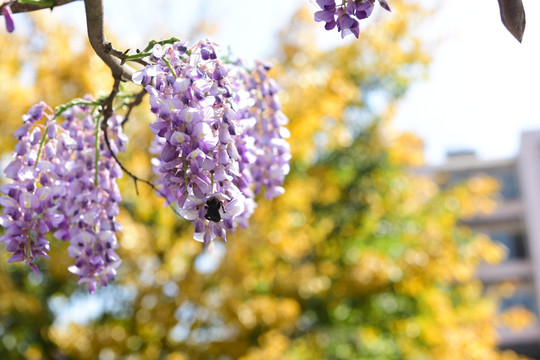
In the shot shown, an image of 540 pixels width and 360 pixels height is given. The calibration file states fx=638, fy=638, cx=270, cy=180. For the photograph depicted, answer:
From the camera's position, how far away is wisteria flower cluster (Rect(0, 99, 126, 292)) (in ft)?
5.56

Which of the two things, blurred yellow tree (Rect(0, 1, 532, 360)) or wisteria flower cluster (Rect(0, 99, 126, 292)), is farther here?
A: blurred yellow tree (Rect(0, 1, 532, 360))

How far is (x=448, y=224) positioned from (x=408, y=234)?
3.96 ft

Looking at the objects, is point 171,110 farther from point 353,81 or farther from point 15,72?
point 353,81

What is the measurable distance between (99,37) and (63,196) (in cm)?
53

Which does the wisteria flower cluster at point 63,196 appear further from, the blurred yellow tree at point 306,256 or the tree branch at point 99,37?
the blurred yellow tree at point 306,256

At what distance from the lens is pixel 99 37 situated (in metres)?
1.52

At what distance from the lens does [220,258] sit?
648 centimetres

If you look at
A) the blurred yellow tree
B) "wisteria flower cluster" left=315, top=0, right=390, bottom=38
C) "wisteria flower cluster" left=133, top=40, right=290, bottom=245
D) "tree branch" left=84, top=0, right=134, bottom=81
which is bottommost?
"wisteria flower cluster" left=133, top=40, right=290, bottom=245

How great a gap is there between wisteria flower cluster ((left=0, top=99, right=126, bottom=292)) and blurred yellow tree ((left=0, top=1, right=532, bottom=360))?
→ 2.21 m

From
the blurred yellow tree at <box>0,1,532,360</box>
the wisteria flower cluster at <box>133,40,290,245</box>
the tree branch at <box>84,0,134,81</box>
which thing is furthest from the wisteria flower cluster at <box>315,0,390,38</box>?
the blurred yellow tree at <box>0,1,532,360</box>

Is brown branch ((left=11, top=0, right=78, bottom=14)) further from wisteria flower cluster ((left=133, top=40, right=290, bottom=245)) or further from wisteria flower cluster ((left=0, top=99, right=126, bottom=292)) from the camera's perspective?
wisteria flower cluster ((left=0, top=99, right=126, bottom=292))

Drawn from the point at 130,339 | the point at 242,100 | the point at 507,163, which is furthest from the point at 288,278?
the point at 507,163

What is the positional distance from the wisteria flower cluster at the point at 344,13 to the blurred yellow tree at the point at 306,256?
9.33 feet

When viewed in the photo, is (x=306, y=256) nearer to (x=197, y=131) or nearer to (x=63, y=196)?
(x=63, y=196)
